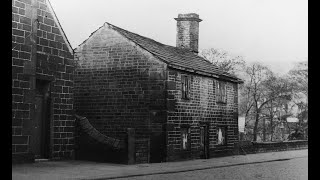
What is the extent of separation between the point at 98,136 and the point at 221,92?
38.1 feet

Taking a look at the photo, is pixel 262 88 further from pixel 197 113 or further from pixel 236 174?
pixel 236 174

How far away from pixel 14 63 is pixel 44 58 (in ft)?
5.99

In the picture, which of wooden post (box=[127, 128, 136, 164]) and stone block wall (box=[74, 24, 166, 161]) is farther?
stone block wall (box=[74, 24, 166, 161])

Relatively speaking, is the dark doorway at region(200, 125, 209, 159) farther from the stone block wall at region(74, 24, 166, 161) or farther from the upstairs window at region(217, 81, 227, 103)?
the stone block wall at region(74, 24, 166, 161)

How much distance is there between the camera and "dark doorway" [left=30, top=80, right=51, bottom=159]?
18.9 metres

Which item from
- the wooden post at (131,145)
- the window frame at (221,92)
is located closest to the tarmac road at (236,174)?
the wooden post at (131,145)

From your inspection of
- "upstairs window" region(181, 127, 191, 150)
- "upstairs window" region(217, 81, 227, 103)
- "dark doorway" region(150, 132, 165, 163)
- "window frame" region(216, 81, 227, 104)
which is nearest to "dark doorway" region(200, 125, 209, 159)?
"upstairs window" region(181, 127, 191, 150)

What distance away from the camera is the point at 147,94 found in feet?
81.0

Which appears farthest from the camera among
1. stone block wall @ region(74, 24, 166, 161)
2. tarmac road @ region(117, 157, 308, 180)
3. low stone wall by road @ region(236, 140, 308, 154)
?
low stone wall by road @ region(236, 140, 308, 154)

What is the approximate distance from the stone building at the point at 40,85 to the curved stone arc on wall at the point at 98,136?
0.71m

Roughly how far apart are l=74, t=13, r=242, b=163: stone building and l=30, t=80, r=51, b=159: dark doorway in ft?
15.9

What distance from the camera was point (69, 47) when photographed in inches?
805

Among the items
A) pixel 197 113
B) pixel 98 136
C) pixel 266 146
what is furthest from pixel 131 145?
pixel 266 146
